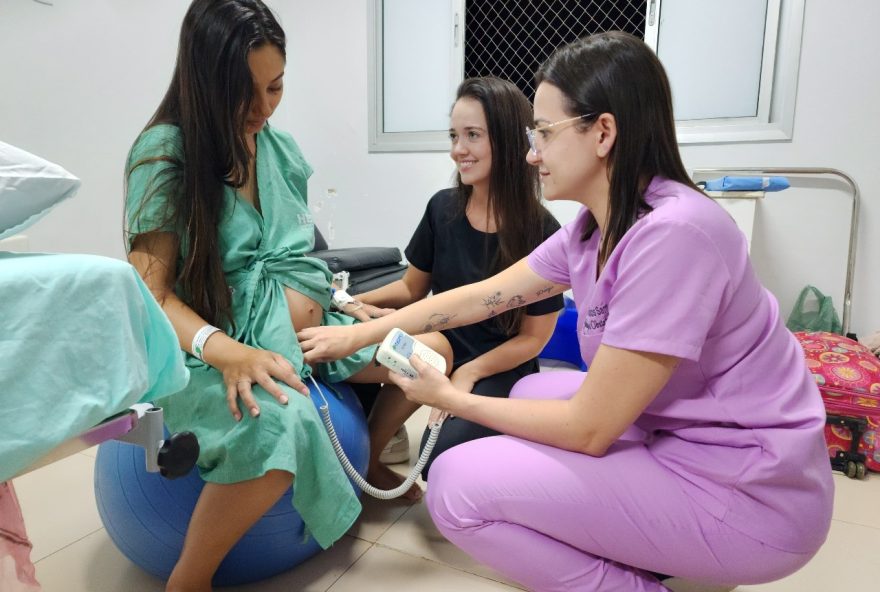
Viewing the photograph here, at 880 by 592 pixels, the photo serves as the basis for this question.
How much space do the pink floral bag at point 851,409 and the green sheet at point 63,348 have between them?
197cm

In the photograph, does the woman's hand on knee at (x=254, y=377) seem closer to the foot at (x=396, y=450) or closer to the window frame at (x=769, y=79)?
the foot at (x=396, y=450)

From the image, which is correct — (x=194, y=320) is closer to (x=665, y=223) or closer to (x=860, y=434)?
(x=665, y=223)

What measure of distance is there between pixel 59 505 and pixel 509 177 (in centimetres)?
147

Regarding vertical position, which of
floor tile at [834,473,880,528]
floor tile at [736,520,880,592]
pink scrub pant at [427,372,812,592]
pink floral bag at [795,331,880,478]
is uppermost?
pink scrub pant at [427,372,812,592]

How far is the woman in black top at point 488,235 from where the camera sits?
146 centimetres

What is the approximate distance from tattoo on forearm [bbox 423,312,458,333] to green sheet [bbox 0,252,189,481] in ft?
2.50

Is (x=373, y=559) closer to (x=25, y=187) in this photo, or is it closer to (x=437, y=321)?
(x=437, y=321)

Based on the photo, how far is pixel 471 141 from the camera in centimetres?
148

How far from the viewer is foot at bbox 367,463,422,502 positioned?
154 cm

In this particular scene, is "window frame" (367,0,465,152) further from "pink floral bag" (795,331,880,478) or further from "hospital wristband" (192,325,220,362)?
"hospital wristband" (192,325,220,362)

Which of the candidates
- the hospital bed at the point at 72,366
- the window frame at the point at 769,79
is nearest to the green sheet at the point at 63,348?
the hospital bed at the point at 72,366

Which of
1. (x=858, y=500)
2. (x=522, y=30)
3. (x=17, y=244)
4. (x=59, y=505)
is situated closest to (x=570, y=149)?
(x=858, y=500)

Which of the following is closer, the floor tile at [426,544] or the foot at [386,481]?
the floor tile at [426,544]

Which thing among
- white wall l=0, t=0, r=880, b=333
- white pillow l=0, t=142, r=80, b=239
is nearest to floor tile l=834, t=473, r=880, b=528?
white wall l=0, t=0, r=880, b=333
